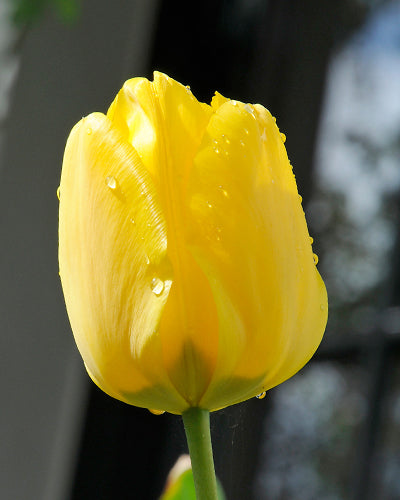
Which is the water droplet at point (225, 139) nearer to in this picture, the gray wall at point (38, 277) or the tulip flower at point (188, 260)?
the tulip flower at point (188, 260)

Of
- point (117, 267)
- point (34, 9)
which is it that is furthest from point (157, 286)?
point (34, 9)

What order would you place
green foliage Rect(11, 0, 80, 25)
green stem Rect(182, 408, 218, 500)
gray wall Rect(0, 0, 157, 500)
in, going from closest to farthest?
green stem Rect(182, 408, 218, 500)
green foliage Rect(11, 0, 80, 25)
gray wall Rect(0, 0, 157, 500)

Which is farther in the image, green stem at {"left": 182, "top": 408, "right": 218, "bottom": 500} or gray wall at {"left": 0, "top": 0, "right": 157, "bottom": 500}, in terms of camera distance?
gray wall at {"left": 0, "top": 0, "right": 157, "bottom": 500}

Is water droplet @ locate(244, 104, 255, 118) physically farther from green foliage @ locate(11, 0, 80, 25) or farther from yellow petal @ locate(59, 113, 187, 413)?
green foliage @ locate(11, 0, 80, 25)

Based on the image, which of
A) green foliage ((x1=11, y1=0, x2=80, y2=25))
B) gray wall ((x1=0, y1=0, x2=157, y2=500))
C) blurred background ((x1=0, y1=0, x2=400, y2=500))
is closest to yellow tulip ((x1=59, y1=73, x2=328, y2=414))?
blurred background ((x1=0, y1=0, x2=400, y2=500))

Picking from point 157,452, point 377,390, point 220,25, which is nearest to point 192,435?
point 377,390

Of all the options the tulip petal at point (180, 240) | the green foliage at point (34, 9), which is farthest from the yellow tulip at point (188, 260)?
the green foliage at point (34, 9)
